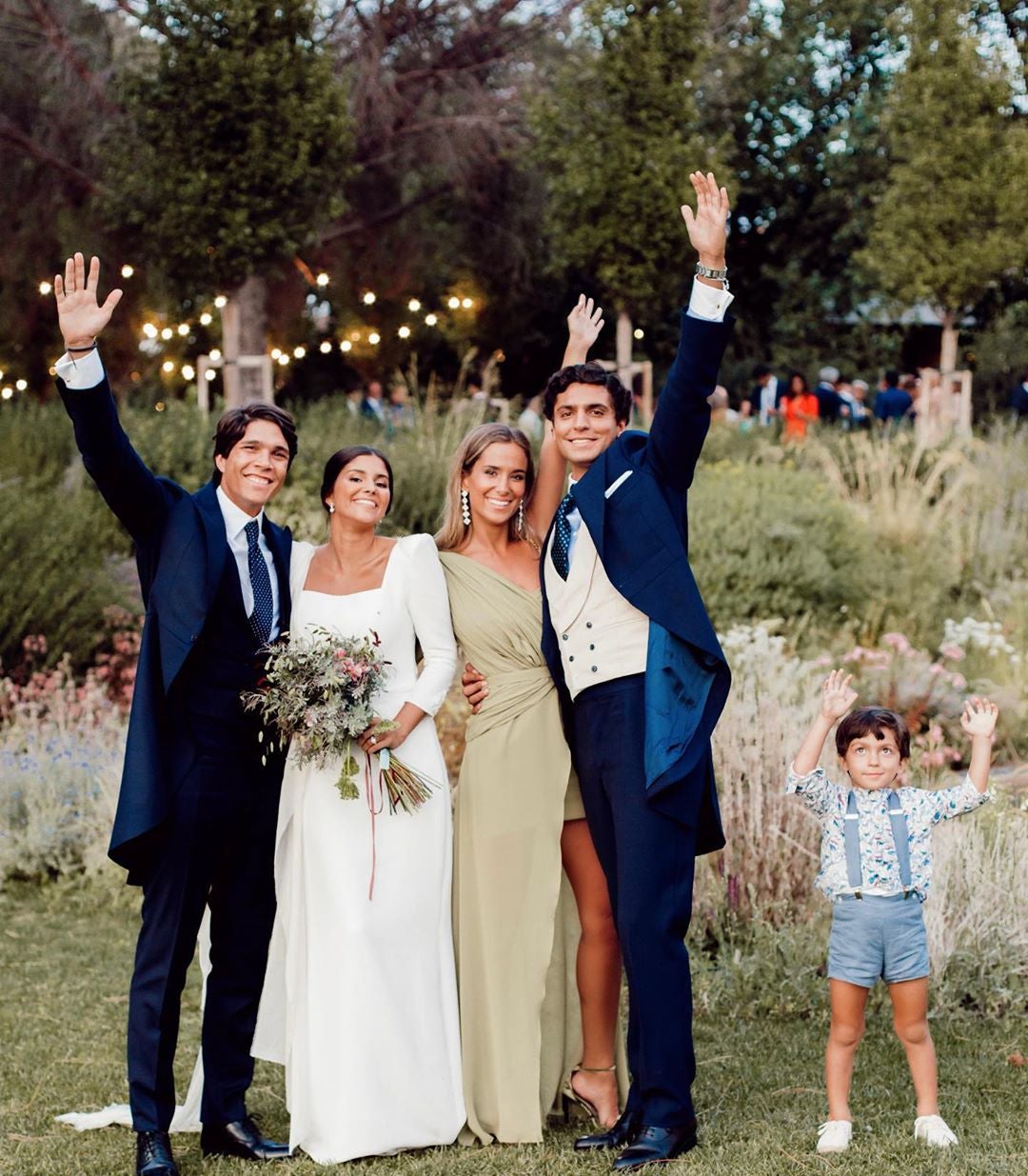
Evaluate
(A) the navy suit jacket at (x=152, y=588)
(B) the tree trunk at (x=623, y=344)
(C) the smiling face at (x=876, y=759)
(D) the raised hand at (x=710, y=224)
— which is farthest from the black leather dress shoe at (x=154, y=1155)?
(B) the tree trunk at (x=623, y=344)

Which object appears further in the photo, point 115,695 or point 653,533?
point 115,695

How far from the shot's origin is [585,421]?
437cm

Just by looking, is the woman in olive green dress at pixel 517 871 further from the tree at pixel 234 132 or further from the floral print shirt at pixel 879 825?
A: the tree at pixel 234 132

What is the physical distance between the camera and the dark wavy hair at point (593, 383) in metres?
4.37

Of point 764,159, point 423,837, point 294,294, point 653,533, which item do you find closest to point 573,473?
point 653,533

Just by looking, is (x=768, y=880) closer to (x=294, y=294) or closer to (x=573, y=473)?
(x=573, y=473)

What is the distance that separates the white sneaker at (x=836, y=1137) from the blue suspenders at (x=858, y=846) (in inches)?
24.6

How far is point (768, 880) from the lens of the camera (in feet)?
19.2

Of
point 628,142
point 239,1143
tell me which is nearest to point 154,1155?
point 239,1143

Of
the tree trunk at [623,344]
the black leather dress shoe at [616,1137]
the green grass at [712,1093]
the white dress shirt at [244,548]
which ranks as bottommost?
the green grass at [712,1093]

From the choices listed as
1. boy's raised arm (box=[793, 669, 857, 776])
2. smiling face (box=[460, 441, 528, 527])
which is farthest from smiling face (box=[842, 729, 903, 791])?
smiling face (box=[460, 441, 528, 527])

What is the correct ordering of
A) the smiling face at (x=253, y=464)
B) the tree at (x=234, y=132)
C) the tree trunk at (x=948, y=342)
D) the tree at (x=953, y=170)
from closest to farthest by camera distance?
1. the smiling face at (x=253, y=464)
2. the tree at (x=234, y=132)
3. the tree at (x=953, y=170)
4. the tree trunk at (x=948, y=342)

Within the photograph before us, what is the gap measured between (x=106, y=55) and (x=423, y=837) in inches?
623

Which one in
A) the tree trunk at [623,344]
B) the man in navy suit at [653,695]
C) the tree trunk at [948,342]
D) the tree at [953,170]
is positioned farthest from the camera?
the tree trunk at [948,342]
